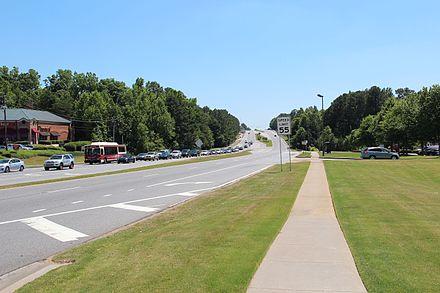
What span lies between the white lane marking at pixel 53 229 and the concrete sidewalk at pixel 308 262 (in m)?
4.81

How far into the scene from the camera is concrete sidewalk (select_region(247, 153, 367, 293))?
5.88 metres

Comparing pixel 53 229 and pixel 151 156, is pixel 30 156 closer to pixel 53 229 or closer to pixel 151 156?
pixel 151 156

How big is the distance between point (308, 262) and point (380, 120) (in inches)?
3392

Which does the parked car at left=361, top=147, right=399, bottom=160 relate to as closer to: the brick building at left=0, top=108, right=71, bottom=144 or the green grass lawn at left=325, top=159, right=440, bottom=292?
the green grass lawn at left=325, top=159, right=440, bottom=292

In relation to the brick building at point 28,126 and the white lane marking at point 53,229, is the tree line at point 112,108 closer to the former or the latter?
the brick building at point 28,126

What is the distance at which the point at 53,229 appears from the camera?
1191cm

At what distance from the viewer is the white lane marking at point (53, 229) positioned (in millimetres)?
10859

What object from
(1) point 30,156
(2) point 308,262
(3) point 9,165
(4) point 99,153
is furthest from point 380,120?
(2) point 308,262

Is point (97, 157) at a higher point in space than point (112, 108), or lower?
lower

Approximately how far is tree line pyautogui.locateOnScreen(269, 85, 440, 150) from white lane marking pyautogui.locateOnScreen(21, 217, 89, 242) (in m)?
53.3

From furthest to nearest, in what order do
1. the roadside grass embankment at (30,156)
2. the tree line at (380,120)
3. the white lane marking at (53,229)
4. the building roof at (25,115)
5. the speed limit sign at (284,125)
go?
the building roof at (25,115)
the roadside grass embankment at (30,156)
the tree line at (380,120)
the speed limit sign at (284,125)
the white lane marking at (53,229)

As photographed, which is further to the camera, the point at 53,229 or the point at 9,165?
the point at 9,165

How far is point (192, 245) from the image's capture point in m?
8.48

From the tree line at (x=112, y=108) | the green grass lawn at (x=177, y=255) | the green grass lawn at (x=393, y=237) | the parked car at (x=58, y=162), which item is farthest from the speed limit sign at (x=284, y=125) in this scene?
the tree line at (x=112, y=108)
